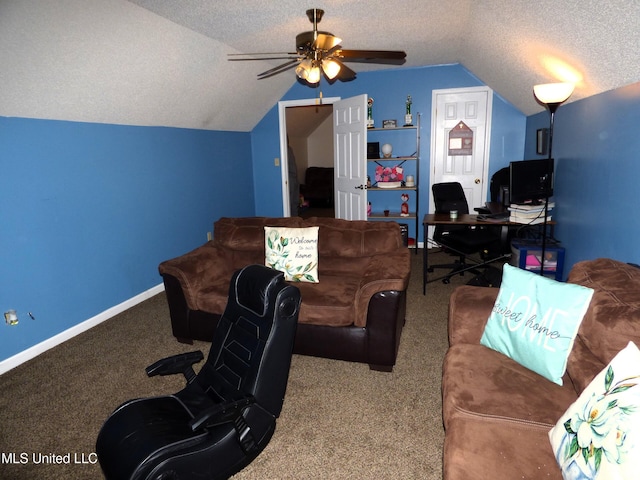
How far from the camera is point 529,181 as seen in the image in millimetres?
3670

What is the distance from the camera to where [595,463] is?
1.12 meters

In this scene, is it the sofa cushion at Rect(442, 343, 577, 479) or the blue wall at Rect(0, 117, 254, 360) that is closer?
the sofa cushion at Rect(442, 343, 577, 479)

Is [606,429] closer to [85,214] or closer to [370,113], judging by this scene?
[85,214]

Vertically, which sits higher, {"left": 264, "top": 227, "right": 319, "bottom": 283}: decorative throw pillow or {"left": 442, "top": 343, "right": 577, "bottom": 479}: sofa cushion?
{"left": 264, "top": 227, "right": 319, "bottom": 283}: decorative throw pillow

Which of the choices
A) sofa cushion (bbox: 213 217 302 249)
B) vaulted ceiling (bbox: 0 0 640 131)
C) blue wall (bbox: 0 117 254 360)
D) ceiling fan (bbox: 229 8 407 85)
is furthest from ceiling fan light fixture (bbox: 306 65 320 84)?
blue wall (bbox: 0 117 254 360)

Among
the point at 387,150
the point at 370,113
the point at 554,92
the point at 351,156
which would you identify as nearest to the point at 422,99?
the point at 370,113

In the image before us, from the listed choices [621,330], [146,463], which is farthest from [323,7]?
[146,463]

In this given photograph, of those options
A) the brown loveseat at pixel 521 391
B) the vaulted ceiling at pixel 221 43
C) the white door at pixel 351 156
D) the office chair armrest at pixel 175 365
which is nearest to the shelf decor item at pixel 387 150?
the white door at pixel 351 156

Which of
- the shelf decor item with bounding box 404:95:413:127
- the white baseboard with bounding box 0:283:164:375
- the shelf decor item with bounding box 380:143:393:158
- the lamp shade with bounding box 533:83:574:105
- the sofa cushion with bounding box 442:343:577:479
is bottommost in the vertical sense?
the white baseboard with bounding box 0:283:164:375

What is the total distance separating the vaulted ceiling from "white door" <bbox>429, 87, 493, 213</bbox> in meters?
0.71

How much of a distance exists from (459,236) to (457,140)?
2055 millimetres

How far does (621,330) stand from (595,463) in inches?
26.1

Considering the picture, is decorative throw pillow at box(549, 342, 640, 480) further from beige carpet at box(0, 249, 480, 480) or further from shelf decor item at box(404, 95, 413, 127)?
shelf decor item at box(404, 95, 413, 127)

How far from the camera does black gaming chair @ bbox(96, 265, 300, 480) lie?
1.42 meters
